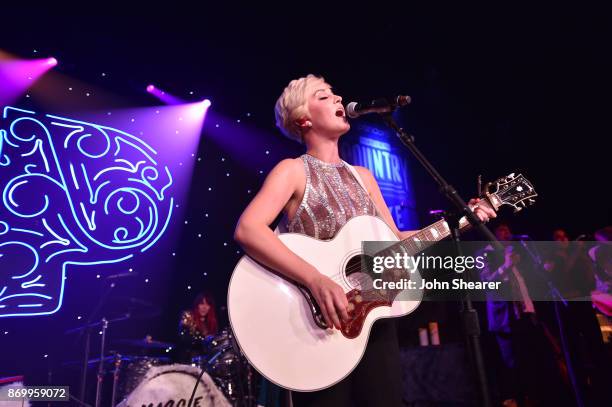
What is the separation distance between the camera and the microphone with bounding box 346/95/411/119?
2020mm

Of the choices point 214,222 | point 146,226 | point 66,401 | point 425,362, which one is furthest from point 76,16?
point 425,362

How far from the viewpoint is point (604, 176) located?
6.78 m

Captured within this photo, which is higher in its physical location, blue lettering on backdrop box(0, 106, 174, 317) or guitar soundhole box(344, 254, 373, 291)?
blue lettering on backdrop box(0, 106, 174, 317)

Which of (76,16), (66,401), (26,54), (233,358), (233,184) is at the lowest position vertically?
(66,401)

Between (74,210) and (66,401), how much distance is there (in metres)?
2.32

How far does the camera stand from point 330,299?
1.60 m

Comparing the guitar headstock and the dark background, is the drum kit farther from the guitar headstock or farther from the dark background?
the guitar headstock

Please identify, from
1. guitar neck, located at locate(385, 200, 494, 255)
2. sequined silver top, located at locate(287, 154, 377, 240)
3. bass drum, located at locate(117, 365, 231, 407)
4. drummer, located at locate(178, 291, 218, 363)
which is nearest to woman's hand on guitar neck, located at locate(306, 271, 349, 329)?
sequined silver top, located at locate(287, 154, 377, 240)

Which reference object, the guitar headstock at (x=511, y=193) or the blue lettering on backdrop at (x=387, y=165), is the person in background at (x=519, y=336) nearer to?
the guitar headstock at (x=511, y=193)

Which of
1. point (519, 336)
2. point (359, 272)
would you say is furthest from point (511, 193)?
point (519, 336)

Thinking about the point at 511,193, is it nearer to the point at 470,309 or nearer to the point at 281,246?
the point at 470,309

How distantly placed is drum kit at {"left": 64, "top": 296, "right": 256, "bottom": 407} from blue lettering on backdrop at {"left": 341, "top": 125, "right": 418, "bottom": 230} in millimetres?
6194

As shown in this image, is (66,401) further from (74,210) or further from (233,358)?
(74,210)

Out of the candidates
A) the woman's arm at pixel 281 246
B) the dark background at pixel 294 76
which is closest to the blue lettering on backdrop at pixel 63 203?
the dark background at pixel 294 76
